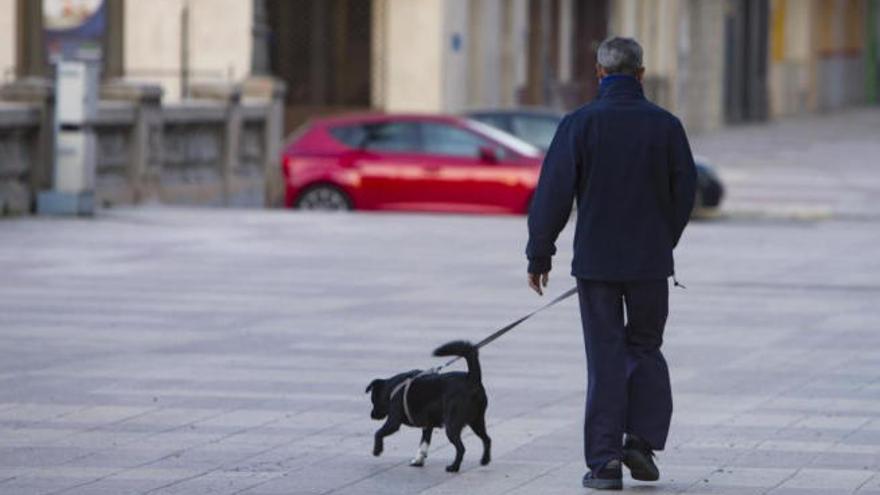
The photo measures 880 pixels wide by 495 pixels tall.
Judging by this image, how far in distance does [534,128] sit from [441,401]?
20.8 m

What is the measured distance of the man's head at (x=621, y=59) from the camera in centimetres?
878

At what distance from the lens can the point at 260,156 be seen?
32406 millimetres

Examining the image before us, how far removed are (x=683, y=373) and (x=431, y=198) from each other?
14621 millimetres

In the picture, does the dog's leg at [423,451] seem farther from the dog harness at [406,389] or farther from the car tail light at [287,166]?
the car tail light at [287,166]

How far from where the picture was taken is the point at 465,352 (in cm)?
876

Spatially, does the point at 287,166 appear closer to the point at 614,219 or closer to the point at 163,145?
the point at 163,145

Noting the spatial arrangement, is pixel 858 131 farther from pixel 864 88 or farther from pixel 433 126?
pixel 433 126

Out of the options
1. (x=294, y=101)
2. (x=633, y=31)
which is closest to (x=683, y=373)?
(x=294, y=101)

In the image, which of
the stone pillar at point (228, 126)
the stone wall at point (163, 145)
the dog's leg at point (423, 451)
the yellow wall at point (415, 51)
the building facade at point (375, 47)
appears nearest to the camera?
the dog's leg at point (423, 451)

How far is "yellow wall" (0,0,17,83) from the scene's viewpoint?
3178 centimetres

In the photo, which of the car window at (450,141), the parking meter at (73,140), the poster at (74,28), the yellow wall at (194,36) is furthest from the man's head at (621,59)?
the yellow wall at (194,36)

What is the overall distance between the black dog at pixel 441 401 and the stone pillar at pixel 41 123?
1603cm

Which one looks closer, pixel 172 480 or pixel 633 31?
pixel 172 480

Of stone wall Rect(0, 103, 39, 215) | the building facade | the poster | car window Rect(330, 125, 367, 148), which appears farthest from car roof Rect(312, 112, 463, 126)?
stone wall Rect(0, 103, 39, 215)
